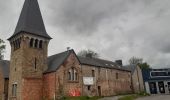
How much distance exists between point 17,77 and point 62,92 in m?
7.42

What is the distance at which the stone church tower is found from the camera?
3338 cm

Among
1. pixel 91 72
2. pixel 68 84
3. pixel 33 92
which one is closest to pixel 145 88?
pixel 91 72

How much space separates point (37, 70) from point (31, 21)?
27.6ft

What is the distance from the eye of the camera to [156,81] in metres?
60.3

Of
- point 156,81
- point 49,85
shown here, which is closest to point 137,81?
point 156,81

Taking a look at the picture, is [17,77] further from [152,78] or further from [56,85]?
[152,78]

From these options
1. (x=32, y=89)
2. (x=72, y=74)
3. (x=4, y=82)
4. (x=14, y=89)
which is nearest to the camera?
(x=32, y=89)

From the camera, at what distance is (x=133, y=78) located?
177 ft

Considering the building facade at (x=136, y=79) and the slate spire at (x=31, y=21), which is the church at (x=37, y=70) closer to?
the slate spire at (x=31, y=21)

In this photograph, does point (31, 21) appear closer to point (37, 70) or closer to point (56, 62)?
point (56, 62)

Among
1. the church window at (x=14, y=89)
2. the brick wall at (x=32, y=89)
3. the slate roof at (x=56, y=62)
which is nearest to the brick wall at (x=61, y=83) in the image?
the slate roof at (x=56, y=62)

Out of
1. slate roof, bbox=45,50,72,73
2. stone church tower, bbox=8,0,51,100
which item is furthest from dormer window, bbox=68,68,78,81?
stone church tower, bbox=8,0,51,100

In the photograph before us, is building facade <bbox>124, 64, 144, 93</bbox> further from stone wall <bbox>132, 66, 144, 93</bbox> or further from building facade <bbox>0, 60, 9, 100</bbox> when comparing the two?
building facade <bbox>0, 60, 9, 100</bbox>

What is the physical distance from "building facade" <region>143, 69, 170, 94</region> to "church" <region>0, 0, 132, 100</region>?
24.1 meters
